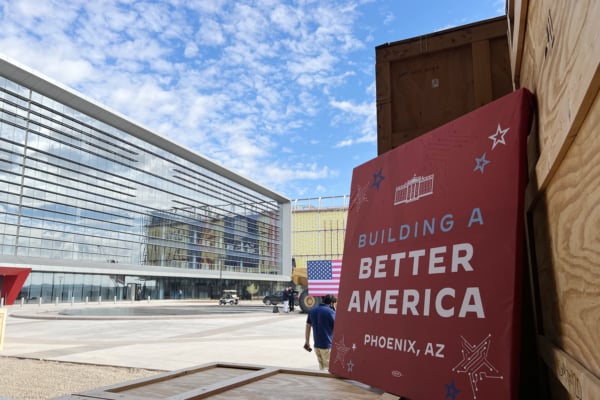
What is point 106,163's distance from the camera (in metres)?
50.0

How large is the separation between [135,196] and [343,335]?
5495 cm

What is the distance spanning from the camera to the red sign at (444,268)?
2.00m

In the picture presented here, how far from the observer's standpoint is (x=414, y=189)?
268 centimetres

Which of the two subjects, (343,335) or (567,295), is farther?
(343,335)

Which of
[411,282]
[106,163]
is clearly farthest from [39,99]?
[411,282]

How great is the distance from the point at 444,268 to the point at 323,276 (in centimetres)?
1478

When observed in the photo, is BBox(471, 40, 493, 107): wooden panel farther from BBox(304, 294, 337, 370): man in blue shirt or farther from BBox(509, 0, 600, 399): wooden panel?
BBox(304, 294, 337, 370): man in blue shirt

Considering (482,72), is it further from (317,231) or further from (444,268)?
(317,231)

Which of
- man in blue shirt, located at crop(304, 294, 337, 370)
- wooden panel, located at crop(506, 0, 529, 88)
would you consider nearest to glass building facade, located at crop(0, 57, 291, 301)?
man in blue shirt, located at crop(304, 294, 337, 370)

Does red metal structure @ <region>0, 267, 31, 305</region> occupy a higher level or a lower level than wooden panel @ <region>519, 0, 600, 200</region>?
lower

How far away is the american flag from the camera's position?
651 inches

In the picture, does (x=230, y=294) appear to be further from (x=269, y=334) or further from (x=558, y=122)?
(x=558, y=122)

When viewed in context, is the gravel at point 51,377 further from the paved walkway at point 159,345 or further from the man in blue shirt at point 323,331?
the man in blue shirt at point 323,331

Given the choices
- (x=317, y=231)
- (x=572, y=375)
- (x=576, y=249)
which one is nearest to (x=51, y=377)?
(x=572, y=375)
